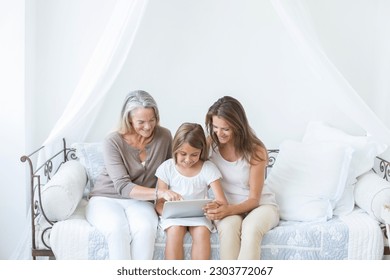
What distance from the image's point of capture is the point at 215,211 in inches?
116

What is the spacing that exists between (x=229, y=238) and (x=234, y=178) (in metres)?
0.38

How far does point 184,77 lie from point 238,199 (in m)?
1.06

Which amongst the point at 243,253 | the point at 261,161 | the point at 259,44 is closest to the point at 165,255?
the point at 243,253

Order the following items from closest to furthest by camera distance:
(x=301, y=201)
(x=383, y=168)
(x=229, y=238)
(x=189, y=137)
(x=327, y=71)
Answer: (x=229, y=238) < (x=189, y=137) < (x=327, y=71) < (x=301, y=201) < (x=383, y=168)

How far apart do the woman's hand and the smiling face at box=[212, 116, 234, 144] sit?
0.33 m

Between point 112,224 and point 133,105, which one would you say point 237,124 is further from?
point 112,224

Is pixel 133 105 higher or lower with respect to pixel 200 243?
higher

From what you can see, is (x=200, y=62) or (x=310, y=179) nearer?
(x=310, y=179)

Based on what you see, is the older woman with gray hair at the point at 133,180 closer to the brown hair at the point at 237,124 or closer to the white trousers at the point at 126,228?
the white trousers at the point at 126,228

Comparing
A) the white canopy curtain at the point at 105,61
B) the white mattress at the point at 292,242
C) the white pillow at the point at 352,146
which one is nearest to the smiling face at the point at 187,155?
the white mattress at the point at 292,242

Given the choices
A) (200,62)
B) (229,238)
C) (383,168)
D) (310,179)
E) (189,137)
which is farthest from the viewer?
(200,62)

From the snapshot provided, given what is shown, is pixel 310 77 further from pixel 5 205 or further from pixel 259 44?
pixel 5 205

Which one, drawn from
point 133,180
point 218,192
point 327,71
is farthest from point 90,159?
point 327,71

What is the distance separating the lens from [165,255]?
2.86 meters
